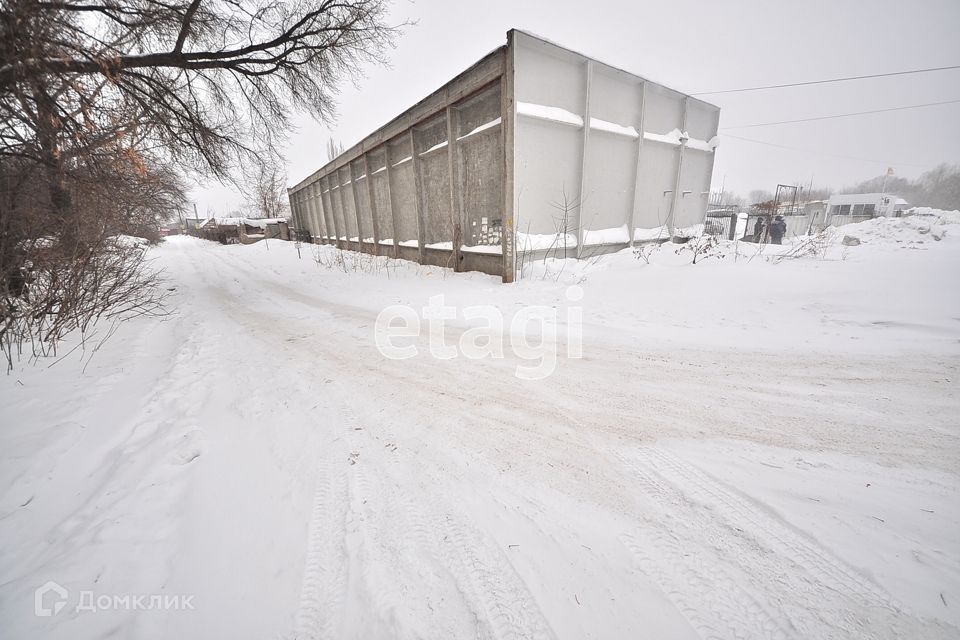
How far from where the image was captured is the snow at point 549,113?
24.6 feet

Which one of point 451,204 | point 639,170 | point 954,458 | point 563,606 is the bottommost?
point 563,606

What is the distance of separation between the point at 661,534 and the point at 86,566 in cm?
255

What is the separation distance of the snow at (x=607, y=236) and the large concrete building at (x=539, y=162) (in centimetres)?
3

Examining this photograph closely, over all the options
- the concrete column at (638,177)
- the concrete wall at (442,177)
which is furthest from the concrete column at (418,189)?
the concrete column at (638,177)

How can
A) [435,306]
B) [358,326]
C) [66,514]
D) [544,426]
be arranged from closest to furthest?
[66,514]
[544,426]
[358,326]
[435,306]

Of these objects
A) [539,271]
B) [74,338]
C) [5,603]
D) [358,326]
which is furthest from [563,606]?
[539,271]

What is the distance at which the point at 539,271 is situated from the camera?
802 cm

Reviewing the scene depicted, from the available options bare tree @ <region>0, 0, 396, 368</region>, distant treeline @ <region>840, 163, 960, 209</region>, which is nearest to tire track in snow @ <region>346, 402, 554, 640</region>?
bare tree @ <region>0, 0, 396, 368</region>

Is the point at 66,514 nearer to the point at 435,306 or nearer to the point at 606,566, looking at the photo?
the point at 606,566

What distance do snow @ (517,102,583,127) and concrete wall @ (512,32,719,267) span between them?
2cm

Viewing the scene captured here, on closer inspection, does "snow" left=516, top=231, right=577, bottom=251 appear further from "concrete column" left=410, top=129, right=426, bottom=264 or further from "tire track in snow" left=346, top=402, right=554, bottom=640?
"tire track in snow" left=346, top=402, right=554, bottom=640

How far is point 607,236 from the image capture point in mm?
9680

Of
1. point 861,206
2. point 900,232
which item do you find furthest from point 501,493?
point 861,206

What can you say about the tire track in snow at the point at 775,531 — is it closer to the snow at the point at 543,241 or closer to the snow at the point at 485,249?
the snow at the point at 543,241
